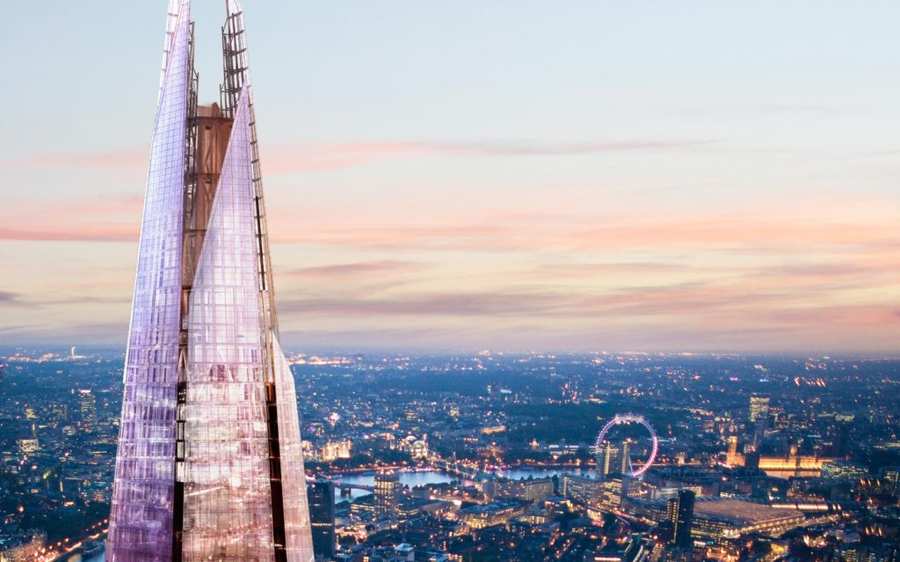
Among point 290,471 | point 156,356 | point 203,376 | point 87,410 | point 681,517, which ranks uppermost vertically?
point 156,356

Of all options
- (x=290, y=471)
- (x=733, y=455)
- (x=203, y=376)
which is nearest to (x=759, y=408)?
(x=733, y=455)

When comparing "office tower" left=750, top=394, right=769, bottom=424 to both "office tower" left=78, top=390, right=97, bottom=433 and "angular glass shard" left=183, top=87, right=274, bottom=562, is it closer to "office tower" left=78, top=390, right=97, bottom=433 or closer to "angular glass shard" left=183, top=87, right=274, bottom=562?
"office tower" left=78, top=390, right=97, bottom=433

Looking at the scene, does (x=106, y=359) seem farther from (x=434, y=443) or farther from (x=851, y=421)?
(x=851, y=421)

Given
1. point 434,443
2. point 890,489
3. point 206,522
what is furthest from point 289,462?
point 434,443

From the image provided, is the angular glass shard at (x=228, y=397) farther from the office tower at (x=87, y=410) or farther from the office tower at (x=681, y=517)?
the office tower at (x=87, y=410)

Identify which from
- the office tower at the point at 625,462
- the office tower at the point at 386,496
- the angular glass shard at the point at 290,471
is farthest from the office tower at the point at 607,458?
the angular glass shard at the point at 290,471

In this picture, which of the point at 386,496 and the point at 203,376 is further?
the point at 386,496

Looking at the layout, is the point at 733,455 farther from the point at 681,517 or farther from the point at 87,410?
the point at 87,410

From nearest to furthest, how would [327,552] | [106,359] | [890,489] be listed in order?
[327,552] → [890,489] → [106,359]
